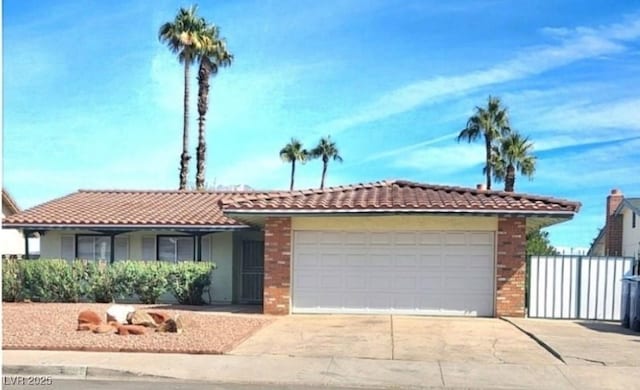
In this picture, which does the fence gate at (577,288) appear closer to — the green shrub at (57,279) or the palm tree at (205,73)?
the green shrub at (57,279)

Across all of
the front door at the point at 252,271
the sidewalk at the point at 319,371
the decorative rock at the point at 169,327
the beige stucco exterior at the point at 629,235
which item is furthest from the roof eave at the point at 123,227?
the beige stucco exterior at the point at 629,235

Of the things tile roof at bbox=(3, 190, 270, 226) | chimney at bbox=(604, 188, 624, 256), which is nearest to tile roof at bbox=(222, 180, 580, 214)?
tile roof at bbox=(3, 190, 270, 226)

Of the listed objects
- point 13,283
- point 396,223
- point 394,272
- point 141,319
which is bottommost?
point 13,283

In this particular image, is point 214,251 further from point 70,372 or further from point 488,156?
point 488,156

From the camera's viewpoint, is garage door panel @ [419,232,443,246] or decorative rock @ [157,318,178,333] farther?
garage door panel @ [419,232,443,246]

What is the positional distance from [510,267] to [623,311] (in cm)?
272

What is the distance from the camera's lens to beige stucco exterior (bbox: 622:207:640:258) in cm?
3083

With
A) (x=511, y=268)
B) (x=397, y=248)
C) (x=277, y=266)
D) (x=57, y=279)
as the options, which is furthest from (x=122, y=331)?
(x=511, y=268)

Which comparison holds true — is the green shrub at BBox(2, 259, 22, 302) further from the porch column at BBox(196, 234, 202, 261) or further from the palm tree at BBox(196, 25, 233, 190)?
the palm tree at BBox(196, 25, 233, 190)

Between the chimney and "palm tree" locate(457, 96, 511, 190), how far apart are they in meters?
7.81

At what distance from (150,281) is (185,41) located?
1804 cm

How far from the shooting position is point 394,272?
17.0 meters

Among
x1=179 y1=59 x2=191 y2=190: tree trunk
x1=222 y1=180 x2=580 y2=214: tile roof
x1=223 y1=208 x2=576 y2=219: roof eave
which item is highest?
x1=179 y1=59 x2=191 y2=190: tree trunk

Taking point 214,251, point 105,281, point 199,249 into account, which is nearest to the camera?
point 105,281
